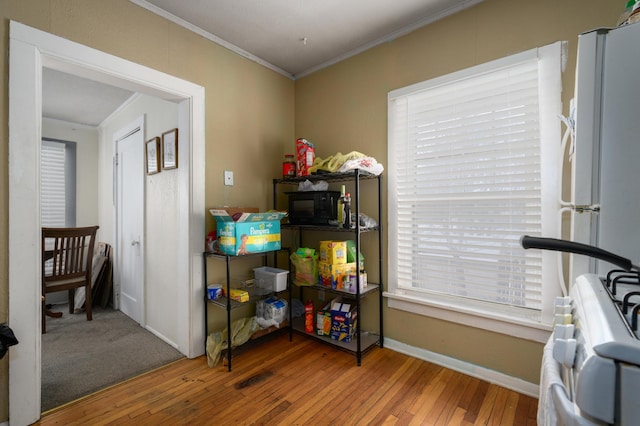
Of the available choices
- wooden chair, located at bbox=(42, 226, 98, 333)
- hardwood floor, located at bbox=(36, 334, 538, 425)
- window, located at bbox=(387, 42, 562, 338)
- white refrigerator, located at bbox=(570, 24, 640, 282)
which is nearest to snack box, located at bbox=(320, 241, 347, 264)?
window, located at bbox=(387, 42, 562, 338)

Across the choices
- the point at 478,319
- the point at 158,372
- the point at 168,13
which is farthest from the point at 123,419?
the point at 168,13

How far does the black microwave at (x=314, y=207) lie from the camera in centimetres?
235

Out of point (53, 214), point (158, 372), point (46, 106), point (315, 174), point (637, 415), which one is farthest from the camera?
point (53, 214)

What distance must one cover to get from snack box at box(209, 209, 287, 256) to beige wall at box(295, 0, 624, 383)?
94cm

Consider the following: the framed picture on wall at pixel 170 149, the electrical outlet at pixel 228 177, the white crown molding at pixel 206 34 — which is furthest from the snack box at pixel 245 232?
the white crown molding at pixel 206 34

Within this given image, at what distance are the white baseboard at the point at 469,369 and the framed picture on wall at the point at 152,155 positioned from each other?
252 centimetres

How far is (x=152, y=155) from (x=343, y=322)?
7.50 feet

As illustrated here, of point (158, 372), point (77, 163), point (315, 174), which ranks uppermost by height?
point (77, 163)

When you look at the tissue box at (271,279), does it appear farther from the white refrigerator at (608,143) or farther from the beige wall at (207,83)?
the white refrigerator at (608,143)

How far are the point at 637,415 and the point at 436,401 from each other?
1573 mm

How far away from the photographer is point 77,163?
4137 millimetres

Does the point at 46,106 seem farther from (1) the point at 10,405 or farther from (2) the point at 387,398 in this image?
(2) the point at 387,398

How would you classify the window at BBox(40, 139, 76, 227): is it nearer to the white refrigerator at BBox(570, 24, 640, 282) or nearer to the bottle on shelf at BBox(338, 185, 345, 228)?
the bottle on shelf at BBox(338, 185, 345, 228)

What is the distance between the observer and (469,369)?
199 centimetres
